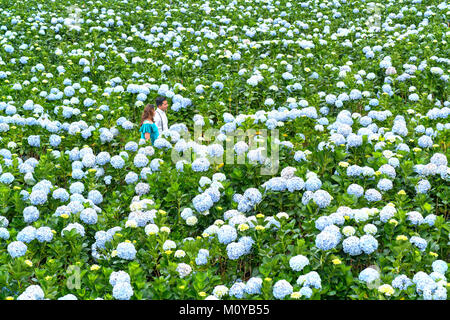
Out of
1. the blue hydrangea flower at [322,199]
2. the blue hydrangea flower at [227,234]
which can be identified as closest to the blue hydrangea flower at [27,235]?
the blue hydrangea flower at [227,234]

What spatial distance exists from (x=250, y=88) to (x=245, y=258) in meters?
4.74

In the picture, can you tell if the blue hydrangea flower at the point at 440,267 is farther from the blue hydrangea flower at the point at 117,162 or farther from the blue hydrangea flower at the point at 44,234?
the blue hydrangea flower at the point at 117,162

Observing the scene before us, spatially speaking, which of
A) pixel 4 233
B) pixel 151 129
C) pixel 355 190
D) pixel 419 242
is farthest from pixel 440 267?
pixel 151 129

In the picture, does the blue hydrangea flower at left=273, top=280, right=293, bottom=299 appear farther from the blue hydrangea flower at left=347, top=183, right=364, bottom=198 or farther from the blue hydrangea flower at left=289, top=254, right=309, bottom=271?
the blue hydrangea flower at left=347, top=183, right=364, bottom=198

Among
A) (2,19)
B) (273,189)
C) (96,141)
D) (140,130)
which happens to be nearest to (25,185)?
(96,141)

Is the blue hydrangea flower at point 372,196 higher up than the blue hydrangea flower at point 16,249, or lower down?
higher up

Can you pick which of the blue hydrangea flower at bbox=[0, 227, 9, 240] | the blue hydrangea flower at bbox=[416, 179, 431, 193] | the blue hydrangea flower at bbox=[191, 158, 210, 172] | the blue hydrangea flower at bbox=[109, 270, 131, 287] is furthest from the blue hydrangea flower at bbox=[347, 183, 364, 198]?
the blue hydrangea flower at bbox=[0, 227, 9, 240]

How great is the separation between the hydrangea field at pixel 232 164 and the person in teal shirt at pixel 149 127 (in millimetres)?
132

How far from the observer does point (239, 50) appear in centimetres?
1133

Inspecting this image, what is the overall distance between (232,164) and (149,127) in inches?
73.9

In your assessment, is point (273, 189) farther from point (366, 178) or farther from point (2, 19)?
point (2, 19)

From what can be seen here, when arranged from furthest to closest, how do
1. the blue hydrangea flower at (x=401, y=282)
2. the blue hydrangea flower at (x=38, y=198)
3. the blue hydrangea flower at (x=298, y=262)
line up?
the blue hydrangea flower at (x=38, y=198) < the blue hydrangea flower at (x=298, y=262) < the blue hydrangea flower at (x=401, y=282)

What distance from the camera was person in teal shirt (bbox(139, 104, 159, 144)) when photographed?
7.55m

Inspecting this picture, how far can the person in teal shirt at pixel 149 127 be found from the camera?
7.55 m
